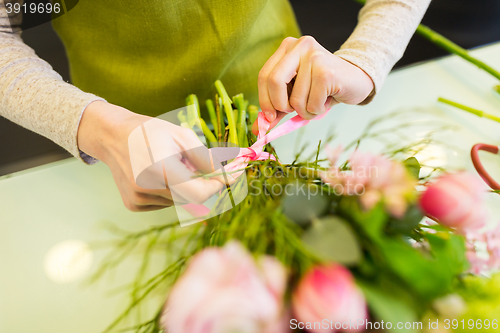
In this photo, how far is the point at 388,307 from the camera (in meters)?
0.15

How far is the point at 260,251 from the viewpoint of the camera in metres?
0.18

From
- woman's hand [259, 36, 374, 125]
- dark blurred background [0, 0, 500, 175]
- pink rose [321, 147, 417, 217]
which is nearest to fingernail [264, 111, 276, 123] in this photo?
woman's hand [259, 36, 374, 125]

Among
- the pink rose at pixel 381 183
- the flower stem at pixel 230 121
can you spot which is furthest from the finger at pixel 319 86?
the pink rose at pixel 381 183

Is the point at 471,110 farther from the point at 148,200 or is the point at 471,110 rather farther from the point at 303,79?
the point at 148,200

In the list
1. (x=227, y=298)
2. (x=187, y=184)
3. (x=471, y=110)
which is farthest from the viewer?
(x=471, y=110)

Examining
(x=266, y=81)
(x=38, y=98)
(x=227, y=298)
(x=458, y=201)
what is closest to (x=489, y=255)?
(x=458, y=201)

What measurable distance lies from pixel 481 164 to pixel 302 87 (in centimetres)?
35

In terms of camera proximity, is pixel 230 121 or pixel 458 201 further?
pixel 230 121

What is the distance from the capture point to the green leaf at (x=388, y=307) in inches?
5.8

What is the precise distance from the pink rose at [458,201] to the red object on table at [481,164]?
34 centimetres

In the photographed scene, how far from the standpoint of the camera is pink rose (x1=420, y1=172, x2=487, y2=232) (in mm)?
165

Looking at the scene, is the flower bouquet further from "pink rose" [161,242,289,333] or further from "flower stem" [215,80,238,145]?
"flower stem" [215,80,238,145]

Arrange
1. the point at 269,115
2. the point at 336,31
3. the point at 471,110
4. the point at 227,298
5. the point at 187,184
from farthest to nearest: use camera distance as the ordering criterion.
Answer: the point at 336,31 → the point at 471,110 → the point at 269,115 → the point at 187,184 → the point at 227,298

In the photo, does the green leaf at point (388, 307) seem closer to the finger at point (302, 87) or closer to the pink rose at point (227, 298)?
the pink rose at point (227, 298)
